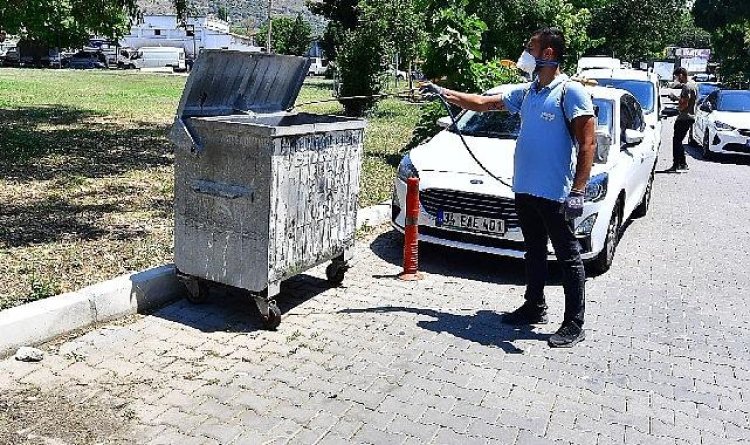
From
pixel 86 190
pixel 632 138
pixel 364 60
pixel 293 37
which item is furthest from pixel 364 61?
pixel 293 37

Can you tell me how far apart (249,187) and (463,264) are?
9.30 feet

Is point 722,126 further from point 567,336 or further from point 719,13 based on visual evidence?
point 719,13

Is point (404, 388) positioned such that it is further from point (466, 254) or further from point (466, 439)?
point (466, 254)

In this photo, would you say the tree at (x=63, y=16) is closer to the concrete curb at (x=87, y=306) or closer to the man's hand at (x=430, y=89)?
the concrete curb at (x=87, y=306)

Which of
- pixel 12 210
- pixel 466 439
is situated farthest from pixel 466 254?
pixel 12 210

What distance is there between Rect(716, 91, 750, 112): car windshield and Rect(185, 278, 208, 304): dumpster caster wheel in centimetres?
1548

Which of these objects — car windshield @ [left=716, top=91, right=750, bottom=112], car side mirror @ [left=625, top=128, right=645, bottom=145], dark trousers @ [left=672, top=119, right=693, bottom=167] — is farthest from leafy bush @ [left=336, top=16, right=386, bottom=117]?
car side mirror @ [left=625, top=128, right=645, bottom=145]

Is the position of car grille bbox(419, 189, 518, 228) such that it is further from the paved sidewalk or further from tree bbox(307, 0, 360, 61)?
tree bbox(307, 0, 360, 61)

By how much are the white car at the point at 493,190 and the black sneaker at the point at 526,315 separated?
90cm

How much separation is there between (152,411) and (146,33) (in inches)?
3233

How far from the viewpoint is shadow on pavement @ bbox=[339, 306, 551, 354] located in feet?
17.0

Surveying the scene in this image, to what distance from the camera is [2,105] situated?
1761 cm

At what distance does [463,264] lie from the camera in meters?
7.11

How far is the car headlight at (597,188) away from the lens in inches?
255
